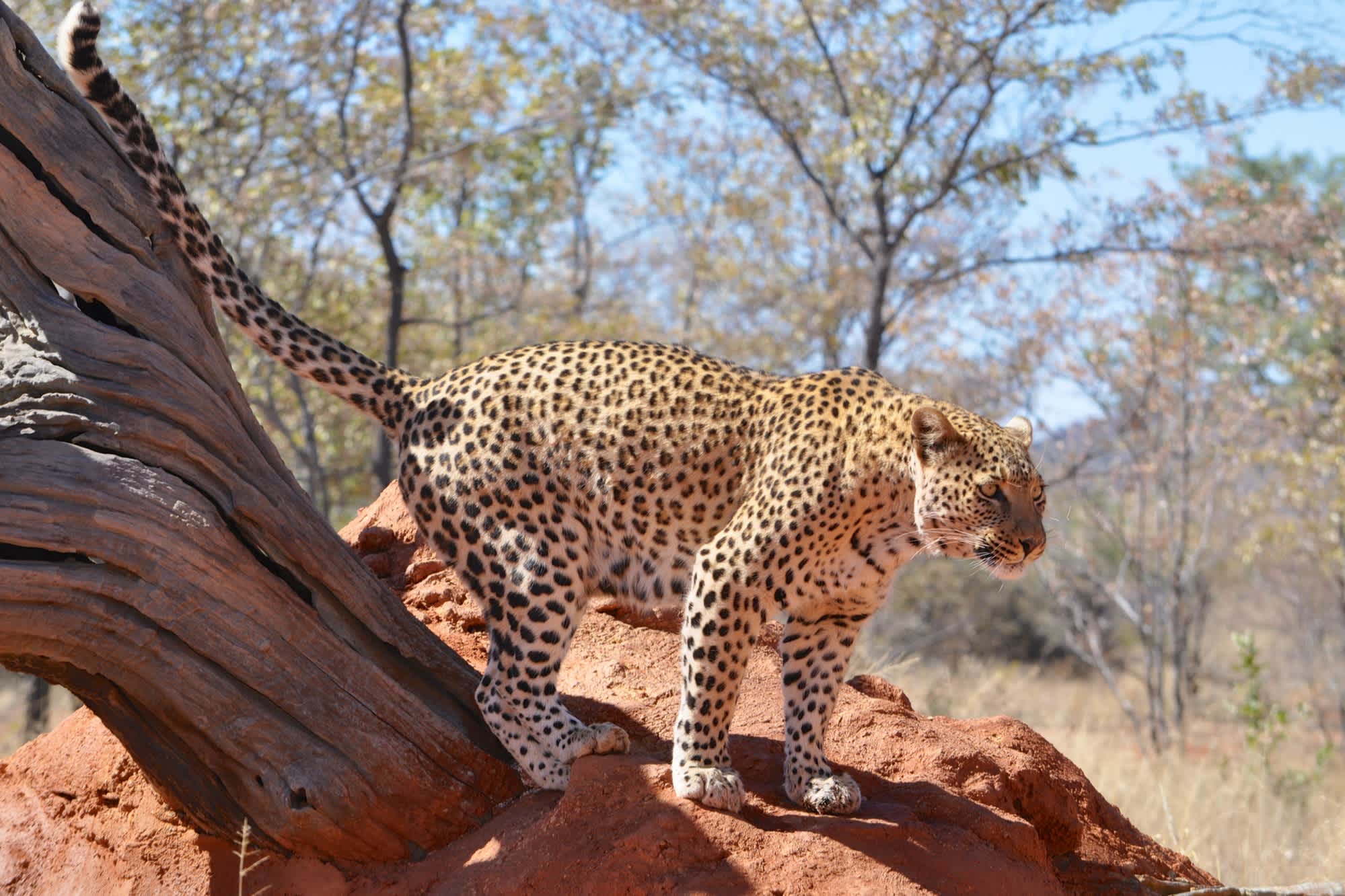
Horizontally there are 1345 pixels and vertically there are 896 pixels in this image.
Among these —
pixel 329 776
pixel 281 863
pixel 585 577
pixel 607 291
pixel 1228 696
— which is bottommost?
pixel 1228 696

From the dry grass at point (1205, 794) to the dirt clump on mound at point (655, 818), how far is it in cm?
229

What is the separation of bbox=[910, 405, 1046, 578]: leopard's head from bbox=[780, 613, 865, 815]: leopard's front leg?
2.11ft

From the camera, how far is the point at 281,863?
17.7 ft

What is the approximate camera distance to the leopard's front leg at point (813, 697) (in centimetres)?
555

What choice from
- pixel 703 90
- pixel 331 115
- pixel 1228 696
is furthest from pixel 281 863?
pixel 1228 696

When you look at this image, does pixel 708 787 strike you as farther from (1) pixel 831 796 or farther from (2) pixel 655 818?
(1) pixel 831 796

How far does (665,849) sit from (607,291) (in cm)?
2300

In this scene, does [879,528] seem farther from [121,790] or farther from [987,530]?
[121,790]

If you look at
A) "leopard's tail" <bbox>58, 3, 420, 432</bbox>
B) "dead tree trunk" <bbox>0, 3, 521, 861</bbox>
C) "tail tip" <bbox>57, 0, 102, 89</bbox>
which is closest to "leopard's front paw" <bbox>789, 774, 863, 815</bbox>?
"dead tree trunk" <bbox>0, 3, 521, 861</bbox>

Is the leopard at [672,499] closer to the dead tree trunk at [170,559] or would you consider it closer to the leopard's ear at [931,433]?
the leopard's ear at [931,433]

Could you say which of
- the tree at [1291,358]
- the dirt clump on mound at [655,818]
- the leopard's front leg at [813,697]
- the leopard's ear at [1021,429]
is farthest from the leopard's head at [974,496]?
the tree at [1291,358]

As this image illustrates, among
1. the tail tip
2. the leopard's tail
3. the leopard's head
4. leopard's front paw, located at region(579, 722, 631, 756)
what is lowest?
leopard's front paw, located at region(579, 722, 631, 756)

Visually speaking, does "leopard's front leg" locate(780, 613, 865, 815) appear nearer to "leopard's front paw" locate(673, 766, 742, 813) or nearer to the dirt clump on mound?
the dirt clump on mound

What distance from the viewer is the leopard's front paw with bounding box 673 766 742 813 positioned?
16.9 feet
